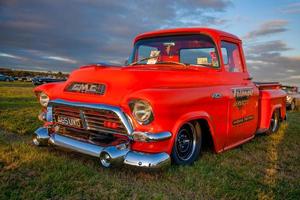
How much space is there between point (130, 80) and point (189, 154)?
1.23 m

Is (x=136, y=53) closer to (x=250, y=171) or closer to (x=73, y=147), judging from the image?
(x=73, y=147)

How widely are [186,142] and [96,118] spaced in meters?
1.18

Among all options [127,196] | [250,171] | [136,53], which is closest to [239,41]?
[136,53]

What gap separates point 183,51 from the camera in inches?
187

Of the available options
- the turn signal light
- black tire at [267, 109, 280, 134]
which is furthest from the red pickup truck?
black tire at [267, 109, 280, 134]

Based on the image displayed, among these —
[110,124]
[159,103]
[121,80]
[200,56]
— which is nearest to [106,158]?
[110,124]

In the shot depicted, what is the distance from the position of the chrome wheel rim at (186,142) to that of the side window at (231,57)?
1.43 m

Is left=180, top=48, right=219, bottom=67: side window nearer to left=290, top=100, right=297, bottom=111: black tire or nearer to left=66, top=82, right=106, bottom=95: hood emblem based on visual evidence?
left=66, top=82, right=106, bottom=95: hood emblem

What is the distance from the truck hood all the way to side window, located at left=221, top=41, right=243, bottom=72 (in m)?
0.85

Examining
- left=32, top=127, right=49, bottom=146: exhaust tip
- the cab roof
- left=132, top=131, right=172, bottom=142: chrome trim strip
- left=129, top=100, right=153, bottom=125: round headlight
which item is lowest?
left=32, top=127, right=49, bottom=146: exhaust tip

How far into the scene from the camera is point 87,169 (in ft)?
11.3

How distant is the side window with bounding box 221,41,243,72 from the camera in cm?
475

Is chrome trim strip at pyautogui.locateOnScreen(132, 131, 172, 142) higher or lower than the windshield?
lower

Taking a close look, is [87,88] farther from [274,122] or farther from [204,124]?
[274,122]
